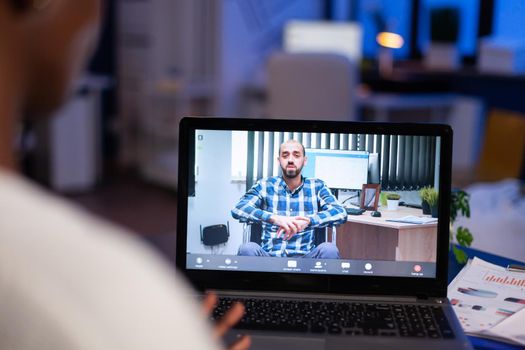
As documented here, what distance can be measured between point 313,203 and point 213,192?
0.18m

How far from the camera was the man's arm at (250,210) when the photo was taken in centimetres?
138

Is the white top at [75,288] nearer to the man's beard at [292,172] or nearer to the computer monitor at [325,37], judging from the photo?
the man's beard at [292,172]

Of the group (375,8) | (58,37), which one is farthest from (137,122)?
(58,37)

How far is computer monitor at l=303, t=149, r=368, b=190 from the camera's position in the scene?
137cm

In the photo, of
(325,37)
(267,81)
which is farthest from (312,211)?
(325,37)

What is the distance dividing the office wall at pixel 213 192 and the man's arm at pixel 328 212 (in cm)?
14

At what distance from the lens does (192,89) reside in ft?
18.2

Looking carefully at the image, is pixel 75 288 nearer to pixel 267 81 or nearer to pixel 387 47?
pixel 267 81

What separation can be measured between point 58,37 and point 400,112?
4.83m

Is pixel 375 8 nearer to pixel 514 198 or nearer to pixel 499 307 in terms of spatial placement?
pixel 514 198

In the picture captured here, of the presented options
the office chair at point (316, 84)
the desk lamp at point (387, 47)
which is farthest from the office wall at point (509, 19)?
the office chair at point (316, 84)

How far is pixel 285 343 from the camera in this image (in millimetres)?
1185

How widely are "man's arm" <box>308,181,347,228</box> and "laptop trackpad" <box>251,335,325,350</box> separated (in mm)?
247

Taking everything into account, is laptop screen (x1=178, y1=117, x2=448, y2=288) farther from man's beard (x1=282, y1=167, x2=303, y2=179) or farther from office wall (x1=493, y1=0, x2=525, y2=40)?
office wall (x1=493, y1=0, x2=525, y2=40)
